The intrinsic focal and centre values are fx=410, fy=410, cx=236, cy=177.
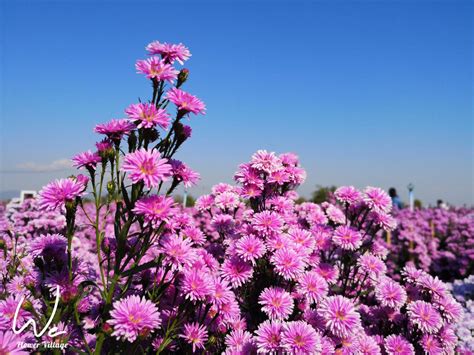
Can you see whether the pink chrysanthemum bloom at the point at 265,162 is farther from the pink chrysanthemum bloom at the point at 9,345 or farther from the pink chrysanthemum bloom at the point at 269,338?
the pink chrysanthemum bloom at the point at 9,345

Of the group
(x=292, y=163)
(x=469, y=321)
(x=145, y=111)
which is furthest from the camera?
(x=469, y=321)

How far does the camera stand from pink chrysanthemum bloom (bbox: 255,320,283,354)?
6.56ft

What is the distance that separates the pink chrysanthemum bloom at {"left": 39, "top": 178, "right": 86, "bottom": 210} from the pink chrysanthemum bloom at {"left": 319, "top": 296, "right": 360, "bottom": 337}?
55.1 inches

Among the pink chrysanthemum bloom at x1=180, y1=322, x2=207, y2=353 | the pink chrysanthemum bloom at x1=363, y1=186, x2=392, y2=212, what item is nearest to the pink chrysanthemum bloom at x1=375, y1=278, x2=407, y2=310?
the pink chrysanthemum bloom at x1=363, y1=186, x2=392, y2=212

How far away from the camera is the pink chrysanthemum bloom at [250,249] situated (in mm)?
2346

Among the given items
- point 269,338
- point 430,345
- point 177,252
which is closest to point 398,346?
point 430,345

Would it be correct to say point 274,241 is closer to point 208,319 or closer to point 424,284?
point 208,319

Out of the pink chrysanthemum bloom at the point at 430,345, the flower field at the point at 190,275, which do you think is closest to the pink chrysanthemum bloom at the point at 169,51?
the flower field at the point at 190,275

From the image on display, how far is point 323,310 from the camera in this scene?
223cm

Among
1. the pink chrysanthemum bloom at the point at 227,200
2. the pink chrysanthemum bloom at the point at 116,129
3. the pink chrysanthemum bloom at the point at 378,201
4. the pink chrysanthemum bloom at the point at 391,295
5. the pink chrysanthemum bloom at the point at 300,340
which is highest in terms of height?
the pink chrysanthemum bloom at the point at 116,129

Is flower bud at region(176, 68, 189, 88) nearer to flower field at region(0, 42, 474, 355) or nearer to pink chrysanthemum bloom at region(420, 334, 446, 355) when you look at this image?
flower field at region(0, 42, 474, 355)

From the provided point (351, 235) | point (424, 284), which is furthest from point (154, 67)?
point (424, 284)

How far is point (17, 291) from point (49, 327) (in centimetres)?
55

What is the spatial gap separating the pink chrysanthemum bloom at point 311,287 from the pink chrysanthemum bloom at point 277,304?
0.16 m
